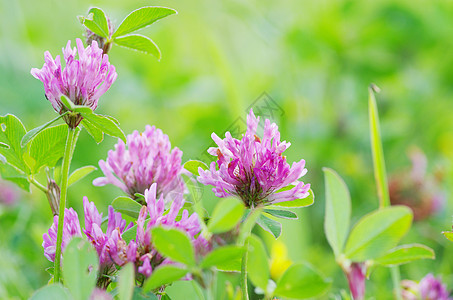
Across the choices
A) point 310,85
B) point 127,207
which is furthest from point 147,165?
point 310,85

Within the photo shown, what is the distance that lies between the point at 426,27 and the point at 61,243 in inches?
56.6

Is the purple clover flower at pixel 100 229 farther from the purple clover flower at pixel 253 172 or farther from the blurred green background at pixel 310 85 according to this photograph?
the blurred green background at pixel 310 85

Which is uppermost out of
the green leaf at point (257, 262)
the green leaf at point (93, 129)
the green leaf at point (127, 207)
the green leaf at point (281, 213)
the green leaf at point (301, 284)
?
the green leaf at point (93, 129)

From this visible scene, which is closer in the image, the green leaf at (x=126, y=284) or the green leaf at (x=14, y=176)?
the green leaf at (x=126, y=284)

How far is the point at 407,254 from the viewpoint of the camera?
1.24 ft

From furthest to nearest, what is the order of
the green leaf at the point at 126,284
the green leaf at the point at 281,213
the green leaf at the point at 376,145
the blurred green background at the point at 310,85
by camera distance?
the blurred green background at the point at 310,85 < the green leaf at the point at 376,145 < the green leaf at the point at 281,213 < the green leaf at the point at 126,284

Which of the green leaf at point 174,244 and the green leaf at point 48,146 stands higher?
the green leaf at point 48,146

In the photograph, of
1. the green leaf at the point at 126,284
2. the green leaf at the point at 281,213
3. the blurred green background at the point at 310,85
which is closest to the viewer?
the green leaf at the point at 126,284

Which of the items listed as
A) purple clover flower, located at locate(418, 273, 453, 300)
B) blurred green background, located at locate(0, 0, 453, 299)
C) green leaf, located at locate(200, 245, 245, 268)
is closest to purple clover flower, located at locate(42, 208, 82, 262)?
green leaf, located at locate(200, 245, 245, 268)

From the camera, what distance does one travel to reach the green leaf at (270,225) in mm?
Result: 364

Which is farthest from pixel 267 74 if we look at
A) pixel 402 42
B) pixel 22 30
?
pixel 22 30

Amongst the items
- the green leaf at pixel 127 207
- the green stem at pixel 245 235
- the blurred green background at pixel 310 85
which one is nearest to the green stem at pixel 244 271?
the green stem at pixel 245 235

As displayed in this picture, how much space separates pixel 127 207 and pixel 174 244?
0.39 ft

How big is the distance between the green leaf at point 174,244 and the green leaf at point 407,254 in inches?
5.9
